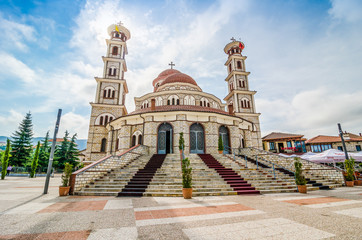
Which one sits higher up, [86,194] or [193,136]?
[193,136]

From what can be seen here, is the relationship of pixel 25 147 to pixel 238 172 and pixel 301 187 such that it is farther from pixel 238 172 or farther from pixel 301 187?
pixel 301 187

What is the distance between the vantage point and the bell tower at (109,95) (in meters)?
21.7

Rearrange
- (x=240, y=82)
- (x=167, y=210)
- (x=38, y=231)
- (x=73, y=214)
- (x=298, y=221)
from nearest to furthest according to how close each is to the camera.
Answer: (x=38, y=231)
(x=298, y=221)
(x=73, y=214)
(x=167, y=210)
(x=240, y=82)

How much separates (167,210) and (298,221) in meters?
3.51

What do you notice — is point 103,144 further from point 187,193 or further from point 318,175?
point 318,175

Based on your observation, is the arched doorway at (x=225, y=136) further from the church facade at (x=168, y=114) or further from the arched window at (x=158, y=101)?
the arched window at (x=158, y=101)

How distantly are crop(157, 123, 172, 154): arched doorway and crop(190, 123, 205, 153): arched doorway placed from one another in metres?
2.26

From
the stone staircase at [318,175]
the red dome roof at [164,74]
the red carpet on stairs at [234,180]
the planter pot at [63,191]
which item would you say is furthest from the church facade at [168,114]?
the planter pot at [63,191]

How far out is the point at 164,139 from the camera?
17.2m

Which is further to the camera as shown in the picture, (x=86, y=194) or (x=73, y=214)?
(x=86, y=194)

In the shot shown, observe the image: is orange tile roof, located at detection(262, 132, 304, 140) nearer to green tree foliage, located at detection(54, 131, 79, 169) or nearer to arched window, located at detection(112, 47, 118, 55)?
arched window, located at detection(112, 47, 118, 55)

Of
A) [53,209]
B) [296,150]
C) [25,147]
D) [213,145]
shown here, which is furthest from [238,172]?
[25,147]

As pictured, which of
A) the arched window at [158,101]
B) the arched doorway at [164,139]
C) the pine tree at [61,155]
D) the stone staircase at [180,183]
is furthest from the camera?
the pine tree at [61,155]

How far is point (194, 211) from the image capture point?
5031mm
